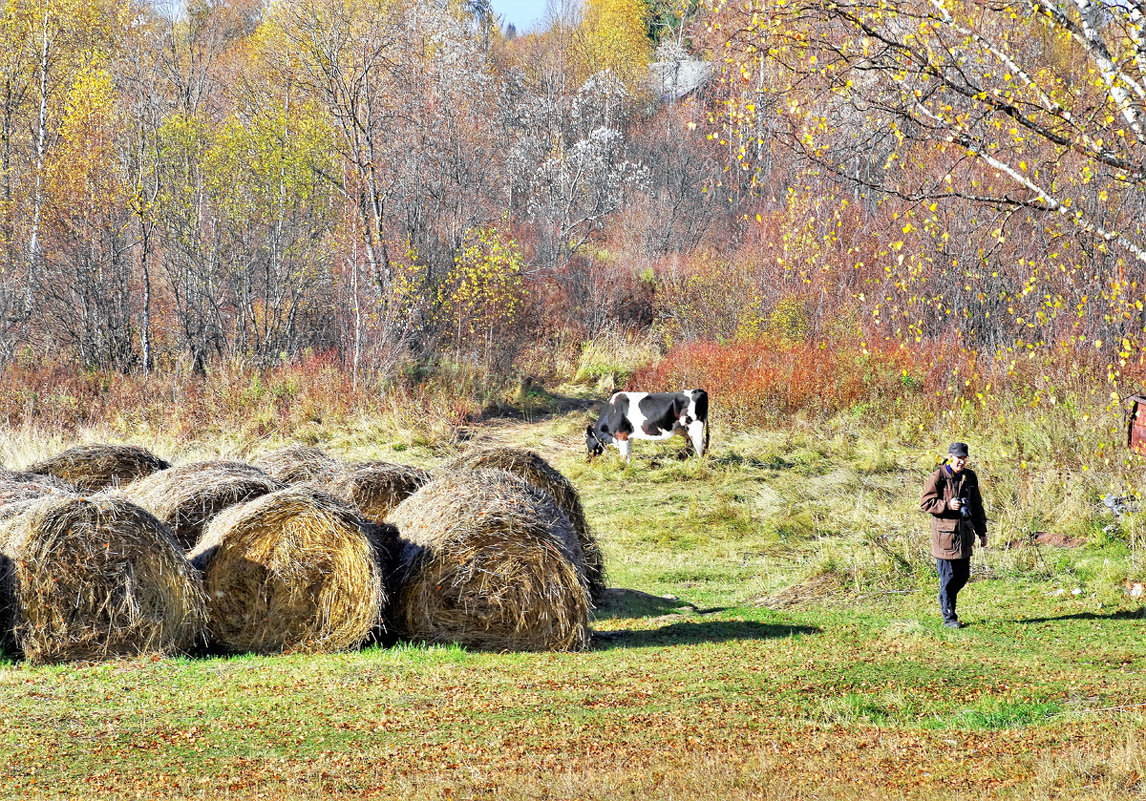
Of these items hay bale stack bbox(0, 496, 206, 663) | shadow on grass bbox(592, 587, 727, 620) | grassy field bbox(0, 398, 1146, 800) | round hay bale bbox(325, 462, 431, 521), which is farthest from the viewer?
round hay bale bbox(325, 462, 431, 521)

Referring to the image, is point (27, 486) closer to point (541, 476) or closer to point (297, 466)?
point (297, 466)

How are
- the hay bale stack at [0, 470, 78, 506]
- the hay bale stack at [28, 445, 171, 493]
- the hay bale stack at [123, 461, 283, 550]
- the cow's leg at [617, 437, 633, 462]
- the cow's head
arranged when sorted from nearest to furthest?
the hay bale stack at [0, 470, 78, 506], the hay bale stack at [123, 461, 283, 550], the hay bale stack at [28, 445, 171, 493], the cow's leg at [617, 437, 633, 462], the cow's head

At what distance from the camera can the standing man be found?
433 inches

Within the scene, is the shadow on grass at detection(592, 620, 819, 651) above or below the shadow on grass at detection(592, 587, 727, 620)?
below

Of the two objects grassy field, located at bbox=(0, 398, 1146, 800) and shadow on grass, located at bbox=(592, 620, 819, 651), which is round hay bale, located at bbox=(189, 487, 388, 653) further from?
shadow on grass, located at bbox=(592, 620, 819, 651)

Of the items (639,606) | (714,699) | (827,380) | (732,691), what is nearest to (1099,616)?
(639,606)

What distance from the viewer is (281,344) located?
30969mm

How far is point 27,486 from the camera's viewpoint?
1057 cm

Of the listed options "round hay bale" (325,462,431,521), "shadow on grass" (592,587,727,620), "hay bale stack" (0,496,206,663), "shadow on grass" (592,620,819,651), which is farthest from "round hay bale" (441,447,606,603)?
"hay bale stack" (0,496,206,663)

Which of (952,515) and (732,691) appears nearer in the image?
(732,691)

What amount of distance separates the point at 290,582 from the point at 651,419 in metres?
13.5

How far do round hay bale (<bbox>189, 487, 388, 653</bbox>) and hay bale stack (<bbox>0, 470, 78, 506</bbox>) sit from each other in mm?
1575

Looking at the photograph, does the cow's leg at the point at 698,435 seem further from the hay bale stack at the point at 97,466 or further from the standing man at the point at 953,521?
the hay bale stack at the point at 97,466

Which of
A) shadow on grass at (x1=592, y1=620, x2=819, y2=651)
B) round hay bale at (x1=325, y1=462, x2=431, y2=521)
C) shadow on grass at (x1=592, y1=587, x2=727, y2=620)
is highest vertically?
round hay bale at (x1=325, y1=462, x2=431, y2=521)
